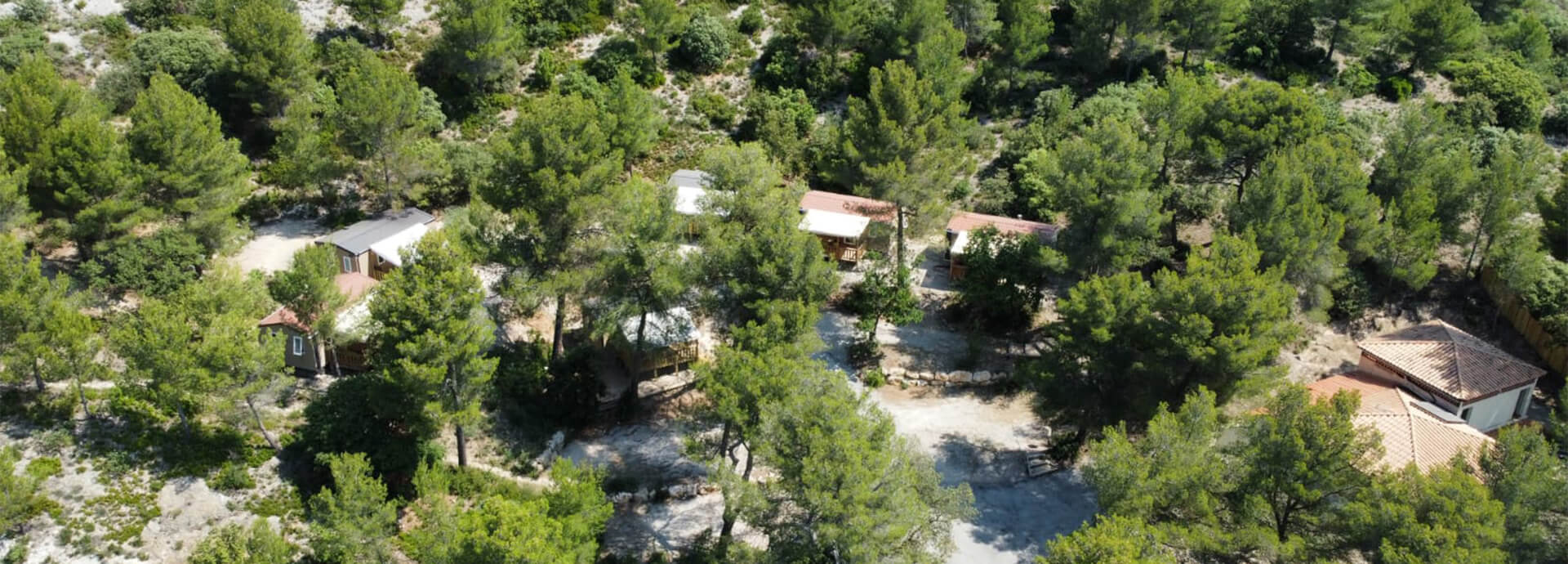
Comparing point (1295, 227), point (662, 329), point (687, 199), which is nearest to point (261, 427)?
point (662, 329)

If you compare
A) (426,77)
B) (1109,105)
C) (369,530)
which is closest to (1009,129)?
(1109,105)

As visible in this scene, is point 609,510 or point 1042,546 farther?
point 1042,546

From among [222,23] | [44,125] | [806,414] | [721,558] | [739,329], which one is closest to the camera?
[806,414]

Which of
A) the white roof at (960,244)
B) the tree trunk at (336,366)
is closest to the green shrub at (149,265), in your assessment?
the tree trunk at (336,366)

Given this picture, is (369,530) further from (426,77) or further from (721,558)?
(426,77)

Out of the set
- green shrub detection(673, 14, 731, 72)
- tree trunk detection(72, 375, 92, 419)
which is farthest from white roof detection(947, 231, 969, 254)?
tree trunk detection(72, 375, 92, 419)

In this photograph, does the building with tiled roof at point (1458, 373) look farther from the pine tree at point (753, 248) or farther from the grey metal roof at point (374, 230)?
the grey metal roof at point (374, 230)

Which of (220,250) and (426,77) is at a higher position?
(426,77)
